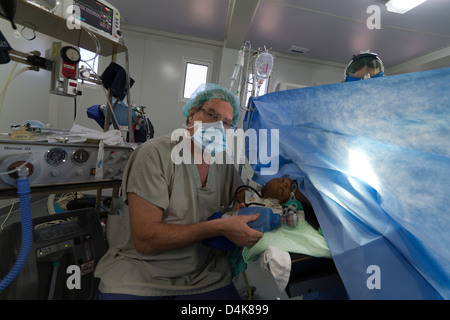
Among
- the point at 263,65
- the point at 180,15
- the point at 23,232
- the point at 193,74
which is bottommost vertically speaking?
the point at 23,232

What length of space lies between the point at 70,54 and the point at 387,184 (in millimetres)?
1441

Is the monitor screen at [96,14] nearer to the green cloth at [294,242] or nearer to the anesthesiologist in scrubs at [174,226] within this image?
the anesthesiologist in scrubs at [174,226]

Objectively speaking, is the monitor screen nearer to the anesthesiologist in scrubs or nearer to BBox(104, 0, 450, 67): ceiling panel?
the anesthesiologist in scrubs

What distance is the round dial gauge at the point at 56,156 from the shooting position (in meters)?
0.88

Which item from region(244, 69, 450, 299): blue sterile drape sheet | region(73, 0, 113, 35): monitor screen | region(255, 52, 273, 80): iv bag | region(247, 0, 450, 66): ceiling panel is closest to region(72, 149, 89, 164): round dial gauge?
region(73, 0, 113, 35): monitor screen

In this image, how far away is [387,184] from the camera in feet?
1.83

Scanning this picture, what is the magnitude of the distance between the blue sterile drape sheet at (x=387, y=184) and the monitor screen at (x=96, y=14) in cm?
135

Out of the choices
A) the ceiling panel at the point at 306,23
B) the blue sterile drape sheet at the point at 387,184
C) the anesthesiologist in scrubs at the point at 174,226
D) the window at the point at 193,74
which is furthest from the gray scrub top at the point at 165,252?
the window at the point at 193,74

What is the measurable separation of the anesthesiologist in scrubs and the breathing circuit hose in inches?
10.0

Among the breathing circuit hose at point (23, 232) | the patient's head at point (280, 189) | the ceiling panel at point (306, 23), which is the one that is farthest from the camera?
the ceiling panel at point (306, 23)

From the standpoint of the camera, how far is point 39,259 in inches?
33.0

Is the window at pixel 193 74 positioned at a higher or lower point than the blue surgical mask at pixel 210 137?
higher

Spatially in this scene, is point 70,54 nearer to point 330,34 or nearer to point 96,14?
point 96,14

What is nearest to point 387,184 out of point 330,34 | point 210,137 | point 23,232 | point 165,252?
point 210,137
